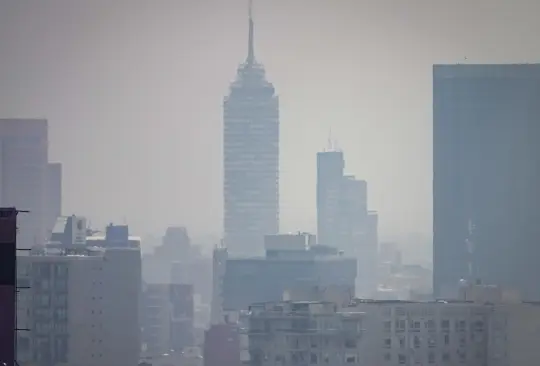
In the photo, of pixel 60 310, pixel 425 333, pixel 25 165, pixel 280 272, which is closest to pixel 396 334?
pixel 425 333

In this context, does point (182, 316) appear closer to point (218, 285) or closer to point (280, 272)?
point (280, 272)

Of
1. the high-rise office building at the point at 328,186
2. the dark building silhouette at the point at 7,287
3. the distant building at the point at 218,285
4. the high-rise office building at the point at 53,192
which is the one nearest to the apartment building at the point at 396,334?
the dark building silhouette at the point at 7,287

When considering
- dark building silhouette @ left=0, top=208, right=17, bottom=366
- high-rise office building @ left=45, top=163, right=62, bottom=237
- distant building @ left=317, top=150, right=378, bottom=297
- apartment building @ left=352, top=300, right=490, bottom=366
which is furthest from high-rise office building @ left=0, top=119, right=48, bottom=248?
dark building silhouette @ left=0, top=208, right=17, bottom=366

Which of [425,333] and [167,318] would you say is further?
[167,318]

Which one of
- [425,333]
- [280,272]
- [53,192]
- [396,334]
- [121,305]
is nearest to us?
[396,334]

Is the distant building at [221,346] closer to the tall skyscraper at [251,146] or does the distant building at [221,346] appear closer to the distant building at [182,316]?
the distant building at [182,316]

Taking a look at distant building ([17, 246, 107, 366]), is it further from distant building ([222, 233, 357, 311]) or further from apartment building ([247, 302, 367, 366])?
distant building ([222, 233, 357, 311])
